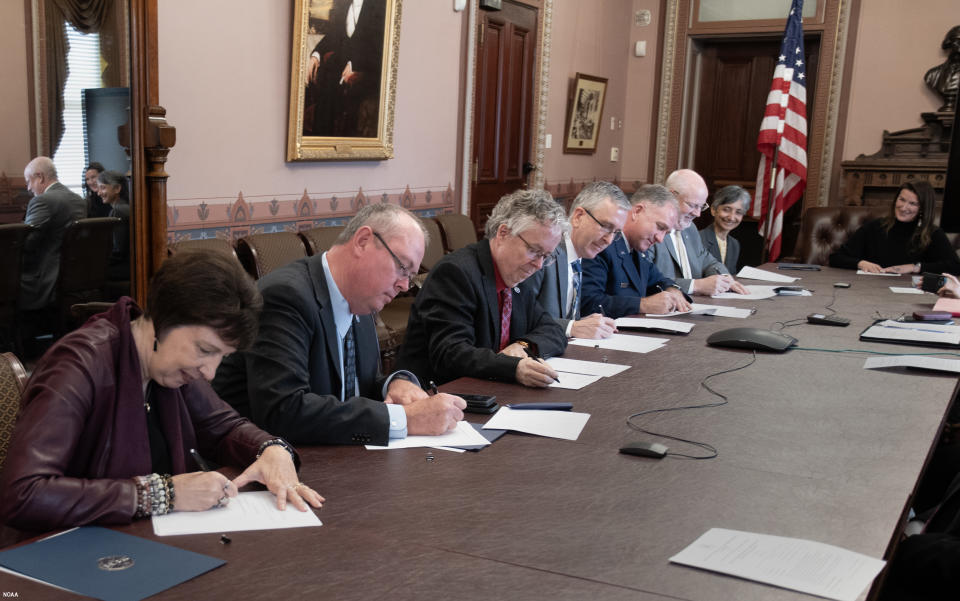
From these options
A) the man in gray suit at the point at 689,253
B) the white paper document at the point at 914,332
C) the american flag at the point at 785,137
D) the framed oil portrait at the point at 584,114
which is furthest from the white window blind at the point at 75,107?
the american flag at the point at 785,137

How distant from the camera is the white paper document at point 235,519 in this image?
1627mm

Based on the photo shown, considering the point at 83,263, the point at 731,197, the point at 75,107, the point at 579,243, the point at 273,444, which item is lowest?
the point at 273,444

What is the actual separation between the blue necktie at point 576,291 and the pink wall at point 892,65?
5.54 meters

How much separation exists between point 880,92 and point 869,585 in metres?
7.98

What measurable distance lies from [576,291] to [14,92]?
235cm

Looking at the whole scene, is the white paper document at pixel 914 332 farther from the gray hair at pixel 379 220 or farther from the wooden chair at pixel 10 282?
the wooden chair at pixel 10 282

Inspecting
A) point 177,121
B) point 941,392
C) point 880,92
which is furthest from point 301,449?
point 880,92

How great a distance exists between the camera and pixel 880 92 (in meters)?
8.45

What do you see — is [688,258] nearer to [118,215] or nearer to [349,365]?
[118,215]

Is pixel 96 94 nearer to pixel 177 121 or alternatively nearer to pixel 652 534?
pixel 177 121

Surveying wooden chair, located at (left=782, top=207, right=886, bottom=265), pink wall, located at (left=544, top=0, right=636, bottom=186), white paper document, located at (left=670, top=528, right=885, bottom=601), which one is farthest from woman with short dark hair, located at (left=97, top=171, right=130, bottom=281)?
wooden chair, located at (left=782, top=207, right=886, bottom=265)

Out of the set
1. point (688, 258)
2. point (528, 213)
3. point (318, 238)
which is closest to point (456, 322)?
point (528, 213)

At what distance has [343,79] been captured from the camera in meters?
5.71

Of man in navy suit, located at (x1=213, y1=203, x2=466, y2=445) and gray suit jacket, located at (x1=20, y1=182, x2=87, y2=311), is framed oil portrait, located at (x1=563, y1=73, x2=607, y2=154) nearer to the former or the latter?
gray suit jacket, located at (x1=20, y1=182, x2=87, y2=311)
